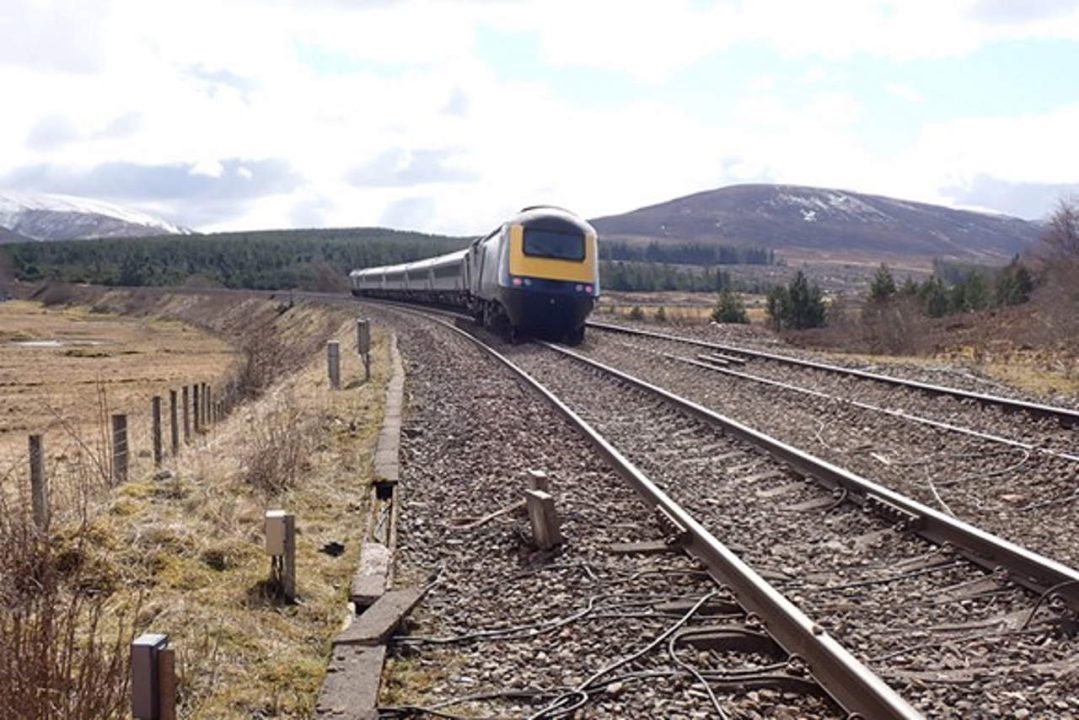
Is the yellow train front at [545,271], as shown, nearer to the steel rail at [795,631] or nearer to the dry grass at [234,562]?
the dry grass at [234,562]

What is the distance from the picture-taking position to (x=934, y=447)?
35.0 feet

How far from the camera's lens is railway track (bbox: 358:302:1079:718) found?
4547mm

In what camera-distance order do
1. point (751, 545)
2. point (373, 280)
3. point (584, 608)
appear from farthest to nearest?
point (373, 280) → point (751, 545) → point (584, 608)

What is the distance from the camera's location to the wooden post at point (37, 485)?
7.25 meters

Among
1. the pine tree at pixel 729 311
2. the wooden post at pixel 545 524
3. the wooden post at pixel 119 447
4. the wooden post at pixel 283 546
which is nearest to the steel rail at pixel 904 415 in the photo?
the wooden post at pixel 545 524

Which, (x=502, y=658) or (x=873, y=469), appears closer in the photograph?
(x=502, y=658)

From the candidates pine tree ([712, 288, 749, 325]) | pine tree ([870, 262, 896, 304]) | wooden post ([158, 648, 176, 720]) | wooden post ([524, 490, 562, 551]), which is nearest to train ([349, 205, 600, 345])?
wooden post ([524, 490, 562, 551])

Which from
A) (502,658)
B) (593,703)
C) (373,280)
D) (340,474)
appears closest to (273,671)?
(502,658)

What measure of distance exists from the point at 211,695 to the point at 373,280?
6179 cm

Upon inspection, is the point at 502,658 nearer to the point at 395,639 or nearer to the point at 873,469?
the point at 395,639

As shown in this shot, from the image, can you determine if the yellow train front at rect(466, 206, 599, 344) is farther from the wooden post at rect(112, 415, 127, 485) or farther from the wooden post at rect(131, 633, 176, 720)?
the wooden post at rect(131, 633, 176, 720)

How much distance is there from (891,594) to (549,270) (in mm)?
18911

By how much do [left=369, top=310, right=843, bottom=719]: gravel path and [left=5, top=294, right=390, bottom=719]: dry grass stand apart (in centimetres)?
47

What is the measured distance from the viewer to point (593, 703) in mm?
4574
